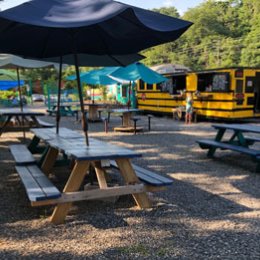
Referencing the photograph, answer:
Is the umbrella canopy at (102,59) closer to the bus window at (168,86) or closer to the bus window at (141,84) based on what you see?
the bus window at (168,86)

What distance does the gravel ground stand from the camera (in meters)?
3.26

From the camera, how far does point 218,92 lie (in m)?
14.3

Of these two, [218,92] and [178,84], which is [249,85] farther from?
[178,84]

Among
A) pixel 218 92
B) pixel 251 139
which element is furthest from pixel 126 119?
pixel 251 139

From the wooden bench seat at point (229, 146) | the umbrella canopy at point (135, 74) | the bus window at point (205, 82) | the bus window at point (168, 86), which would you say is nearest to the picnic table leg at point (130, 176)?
the wooden bench seat at point (229, 146)

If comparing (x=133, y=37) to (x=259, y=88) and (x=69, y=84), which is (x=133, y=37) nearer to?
(x=259, y=88)

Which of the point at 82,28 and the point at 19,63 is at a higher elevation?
the point at 82,28

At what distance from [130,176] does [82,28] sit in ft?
5.90

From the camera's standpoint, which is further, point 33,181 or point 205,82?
point 205,82

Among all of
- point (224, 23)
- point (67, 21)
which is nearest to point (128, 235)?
point (67, 21)

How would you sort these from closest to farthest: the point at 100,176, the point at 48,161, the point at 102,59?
the point at 100,176, the point at 48,161, the point at 102,59

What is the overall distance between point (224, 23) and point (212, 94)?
5506cm

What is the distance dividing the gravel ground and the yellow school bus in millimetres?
8129

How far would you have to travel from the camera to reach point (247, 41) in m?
55.0
